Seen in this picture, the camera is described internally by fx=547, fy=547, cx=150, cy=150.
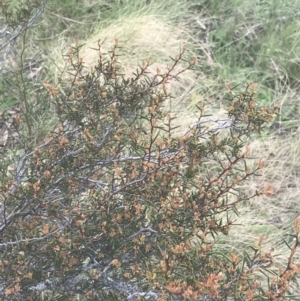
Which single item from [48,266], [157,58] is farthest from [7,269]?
[157,58]

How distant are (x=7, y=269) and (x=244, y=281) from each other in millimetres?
521

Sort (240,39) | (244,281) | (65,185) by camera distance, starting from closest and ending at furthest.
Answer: (244,281), (65,185), (240,39)

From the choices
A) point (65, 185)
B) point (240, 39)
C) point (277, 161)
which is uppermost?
point (65, 185)

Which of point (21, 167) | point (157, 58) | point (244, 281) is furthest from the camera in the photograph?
point (157, 58)

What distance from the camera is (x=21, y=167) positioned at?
1.48 meters

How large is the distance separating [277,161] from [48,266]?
5.49ft

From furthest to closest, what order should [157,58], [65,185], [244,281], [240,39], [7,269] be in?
[240,39], [157,58], [65,185], [7,269], [244,281]

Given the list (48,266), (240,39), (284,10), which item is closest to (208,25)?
(240,39)

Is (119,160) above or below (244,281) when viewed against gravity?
above

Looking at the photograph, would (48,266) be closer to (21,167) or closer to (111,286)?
(111,286)

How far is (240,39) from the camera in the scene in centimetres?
321

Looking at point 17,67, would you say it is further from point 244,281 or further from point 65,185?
point 244,281

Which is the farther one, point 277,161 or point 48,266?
point 277,161

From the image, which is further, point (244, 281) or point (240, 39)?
point (240, 39)
